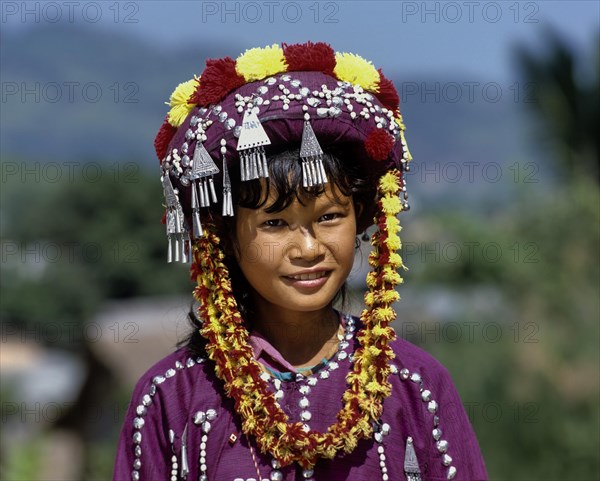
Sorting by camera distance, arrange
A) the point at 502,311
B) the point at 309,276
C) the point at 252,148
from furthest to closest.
Result: 1. the point at 502,311
2. the point at 309,276
3. the point at 252,148

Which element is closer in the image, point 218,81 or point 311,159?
point 311,159

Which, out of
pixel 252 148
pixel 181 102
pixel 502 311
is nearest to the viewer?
pixel 252 148

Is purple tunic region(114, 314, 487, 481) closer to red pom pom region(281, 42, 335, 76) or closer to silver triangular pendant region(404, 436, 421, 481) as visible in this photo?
silver triangular pendant region(404, 436, 421, 481)

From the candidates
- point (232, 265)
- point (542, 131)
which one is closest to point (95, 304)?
point (542, 131)

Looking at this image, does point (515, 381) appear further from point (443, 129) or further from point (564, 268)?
point (443, 129)

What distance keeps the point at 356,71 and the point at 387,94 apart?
0.39 ft

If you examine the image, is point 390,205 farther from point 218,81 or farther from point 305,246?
point 218,81

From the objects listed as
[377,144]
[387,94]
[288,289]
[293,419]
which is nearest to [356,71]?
[387,94]

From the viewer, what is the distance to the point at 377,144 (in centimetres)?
264

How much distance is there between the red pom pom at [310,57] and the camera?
8.77 ft

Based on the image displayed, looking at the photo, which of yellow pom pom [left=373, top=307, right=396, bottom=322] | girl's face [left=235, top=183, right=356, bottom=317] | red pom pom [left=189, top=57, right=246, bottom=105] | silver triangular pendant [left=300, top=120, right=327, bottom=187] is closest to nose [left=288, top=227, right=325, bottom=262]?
girl's face [left=235, top=183, right=356, bottom=317]

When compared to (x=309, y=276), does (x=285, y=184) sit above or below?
above

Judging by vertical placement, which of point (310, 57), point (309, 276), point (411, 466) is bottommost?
point (411, 466)

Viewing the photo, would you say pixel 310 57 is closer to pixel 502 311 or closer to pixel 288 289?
pixel 288 289
